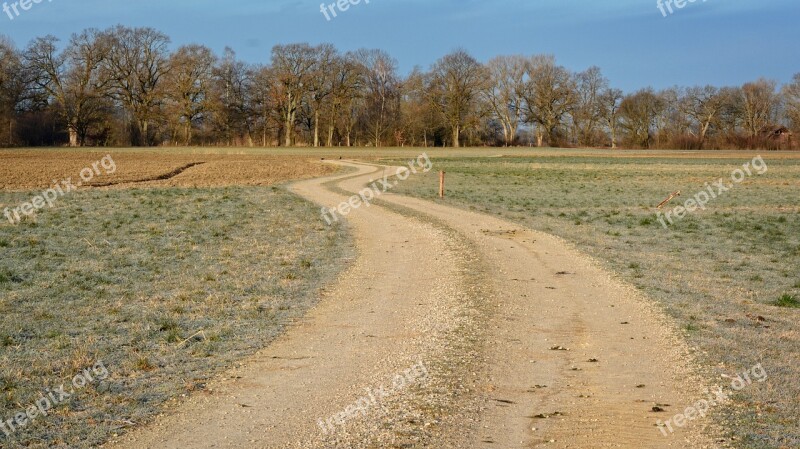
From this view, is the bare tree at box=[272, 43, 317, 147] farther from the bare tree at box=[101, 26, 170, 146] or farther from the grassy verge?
the grassy verge

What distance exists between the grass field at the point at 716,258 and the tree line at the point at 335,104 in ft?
223

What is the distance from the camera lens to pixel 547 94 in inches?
4419

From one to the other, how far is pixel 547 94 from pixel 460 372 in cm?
10861

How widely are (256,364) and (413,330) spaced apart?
2.20 metres

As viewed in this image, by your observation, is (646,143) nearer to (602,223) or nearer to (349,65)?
(349,65)

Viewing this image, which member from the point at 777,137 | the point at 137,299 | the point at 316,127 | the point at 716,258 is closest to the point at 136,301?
the point at 137,299

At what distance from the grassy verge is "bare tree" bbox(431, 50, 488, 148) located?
290 ft

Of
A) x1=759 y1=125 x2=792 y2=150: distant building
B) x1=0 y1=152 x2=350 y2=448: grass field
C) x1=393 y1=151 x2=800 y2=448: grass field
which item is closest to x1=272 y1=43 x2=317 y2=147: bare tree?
x1=759 y1=125 x2=792 y2=150: distant building

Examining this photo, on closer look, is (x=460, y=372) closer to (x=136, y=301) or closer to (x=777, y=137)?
(x=136, y=301)

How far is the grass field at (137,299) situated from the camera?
7.03m

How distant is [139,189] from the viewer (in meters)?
32.2

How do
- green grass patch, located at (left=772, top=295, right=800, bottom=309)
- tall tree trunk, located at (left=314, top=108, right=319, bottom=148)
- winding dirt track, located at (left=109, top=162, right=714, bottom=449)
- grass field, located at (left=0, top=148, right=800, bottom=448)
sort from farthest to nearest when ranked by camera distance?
tall tree trunk, located at (left=314, top=108, right=319, bottom=148)
green grass patch, located at (left=772, top=295, right=800, bottom=309)
grass field, located at (left=0, top=148, right=800, bottom=448)
winding dirt track, located at (left=109, top=162, right=714, bottom=449)

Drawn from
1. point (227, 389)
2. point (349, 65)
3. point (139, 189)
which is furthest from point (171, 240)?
point (349, 65)

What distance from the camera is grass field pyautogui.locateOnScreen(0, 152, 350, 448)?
7.03 m
